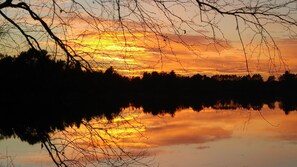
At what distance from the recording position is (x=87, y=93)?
631 centimetres

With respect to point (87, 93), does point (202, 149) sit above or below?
below

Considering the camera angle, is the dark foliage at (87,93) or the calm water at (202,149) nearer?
the dark foliage at (87,93)

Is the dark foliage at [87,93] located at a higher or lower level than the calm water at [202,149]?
higher

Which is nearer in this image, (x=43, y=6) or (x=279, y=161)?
(x=43, y=6)

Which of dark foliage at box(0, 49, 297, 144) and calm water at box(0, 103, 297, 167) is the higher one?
dark foliage at box(0, 49, 297, 144)

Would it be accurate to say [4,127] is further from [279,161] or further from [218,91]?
[218,91]

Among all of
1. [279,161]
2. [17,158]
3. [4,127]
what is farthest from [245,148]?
[4,127]

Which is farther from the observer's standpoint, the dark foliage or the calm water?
the calm water

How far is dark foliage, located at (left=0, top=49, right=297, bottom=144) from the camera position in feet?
12.0

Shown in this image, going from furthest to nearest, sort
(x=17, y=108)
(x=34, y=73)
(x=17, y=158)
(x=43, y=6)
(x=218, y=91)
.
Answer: (x=218, y=91), (x=17, y=108), (x=17, y=158), (x=34, y=73), (x=43, y=6)

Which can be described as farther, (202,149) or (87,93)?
(202,149)

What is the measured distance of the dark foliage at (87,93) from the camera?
3662mm

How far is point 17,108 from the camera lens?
33.3 meters

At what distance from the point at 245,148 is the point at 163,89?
57.7 metres
